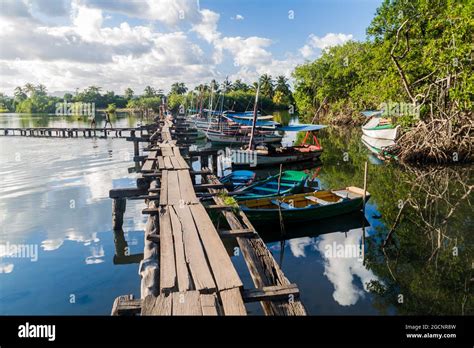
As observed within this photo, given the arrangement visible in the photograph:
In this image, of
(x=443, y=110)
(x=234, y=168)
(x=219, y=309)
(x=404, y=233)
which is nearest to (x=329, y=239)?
(x=404, y=233)

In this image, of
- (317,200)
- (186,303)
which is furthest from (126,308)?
(317,200)

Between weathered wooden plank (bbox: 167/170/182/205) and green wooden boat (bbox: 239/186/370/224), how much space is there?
246cm

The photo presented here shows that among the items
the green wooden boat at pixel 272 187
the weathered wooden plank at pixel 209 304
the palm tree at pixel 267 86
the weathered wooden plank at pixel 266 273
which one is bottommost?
Answer: the green wooden boat at pixel 272 187

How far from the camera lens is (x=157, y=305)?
4453mm

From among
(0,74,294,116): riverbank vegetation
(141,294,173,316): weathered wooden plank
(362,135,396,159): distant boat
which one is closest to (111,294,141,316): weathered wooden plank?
(141,294,173,316): weathered wooden plank

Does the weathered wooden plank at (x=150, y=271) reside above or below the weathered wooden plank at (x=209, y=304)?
below

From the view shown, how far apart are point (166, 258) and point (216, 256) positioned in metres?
0.78

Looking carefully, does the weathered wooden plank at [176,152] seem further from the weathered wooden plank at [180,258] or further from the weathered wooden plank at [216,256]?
the weathered wooden plank at [180,258]

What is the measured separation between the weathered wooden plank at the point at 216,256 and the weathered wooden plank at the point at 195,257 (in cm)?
10

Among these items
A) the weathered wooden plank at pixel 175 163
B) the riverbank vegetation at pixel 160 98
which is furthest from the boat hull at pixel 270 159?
the riverbank vegetation at pixel 160 98

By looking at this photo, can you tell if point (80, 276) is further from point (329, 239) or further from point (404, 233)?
point (404, 233)

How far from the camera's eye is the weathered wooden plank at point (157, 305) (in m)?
4.34

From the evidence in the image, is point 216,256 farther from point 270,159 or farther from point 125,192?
point 270,159

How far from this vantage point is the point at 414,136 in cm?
2359
